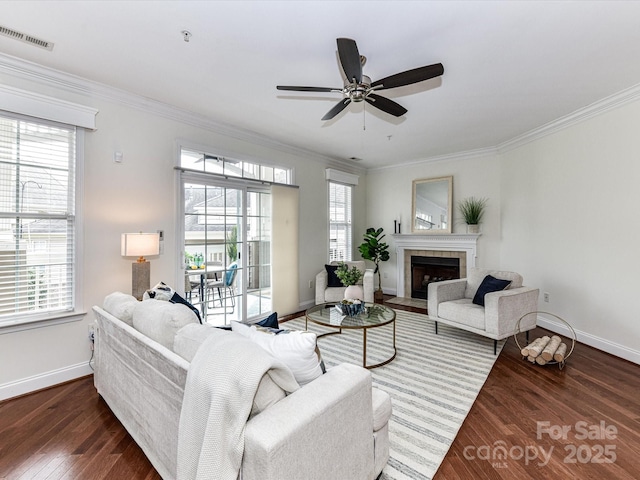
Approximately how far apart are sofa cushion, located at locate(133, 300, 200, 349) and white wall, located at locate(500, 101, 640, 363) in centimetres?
426

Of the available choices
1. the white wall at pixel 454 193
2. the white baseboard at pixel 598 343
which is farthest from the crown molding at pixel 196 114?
the white baseboard at pixel 598 343

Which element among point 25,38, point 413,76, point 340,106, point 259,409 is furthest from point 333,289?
point 25,38

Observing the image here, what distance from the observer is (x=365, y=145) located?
5.00 meters

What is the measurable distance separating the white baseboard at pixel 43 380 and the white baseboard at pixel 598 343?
17.9 feet

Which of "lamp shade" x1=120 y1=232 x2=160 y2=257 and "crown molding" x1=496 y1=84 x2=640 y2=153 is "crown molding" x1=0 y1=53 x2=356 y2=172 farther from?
"crown molding" x1=496 y1=84 x2=640 y2=153

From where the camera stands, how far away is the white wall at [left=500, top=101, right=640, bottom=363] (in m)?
3.20

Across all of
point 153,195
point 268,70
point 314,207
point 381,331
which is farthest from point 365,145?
point 153,195

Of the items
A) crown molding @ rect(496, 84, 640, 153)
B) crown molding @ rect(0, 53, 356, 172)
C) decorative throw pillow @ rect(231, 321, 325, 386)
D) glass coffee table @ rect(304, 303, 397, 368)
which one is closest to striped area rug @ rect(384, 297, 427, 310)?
glass coffee table @ rect(304, 303, 397, 368)

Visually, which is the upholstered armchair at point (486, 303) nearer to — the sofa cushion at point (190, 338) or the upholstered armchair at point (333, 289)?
the upholstered armchair at point (333, 289)

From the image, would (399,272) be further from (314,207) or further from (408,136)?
(408,136)

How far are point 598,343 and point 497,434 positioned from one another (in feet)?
8.16

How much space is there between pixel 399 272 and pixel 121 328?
5.18 meters

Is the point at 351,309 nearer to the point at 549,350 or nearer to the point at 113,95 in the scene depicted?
the point at 549,350

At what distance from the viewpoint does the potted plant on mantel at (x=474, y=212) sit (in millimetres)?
5218
